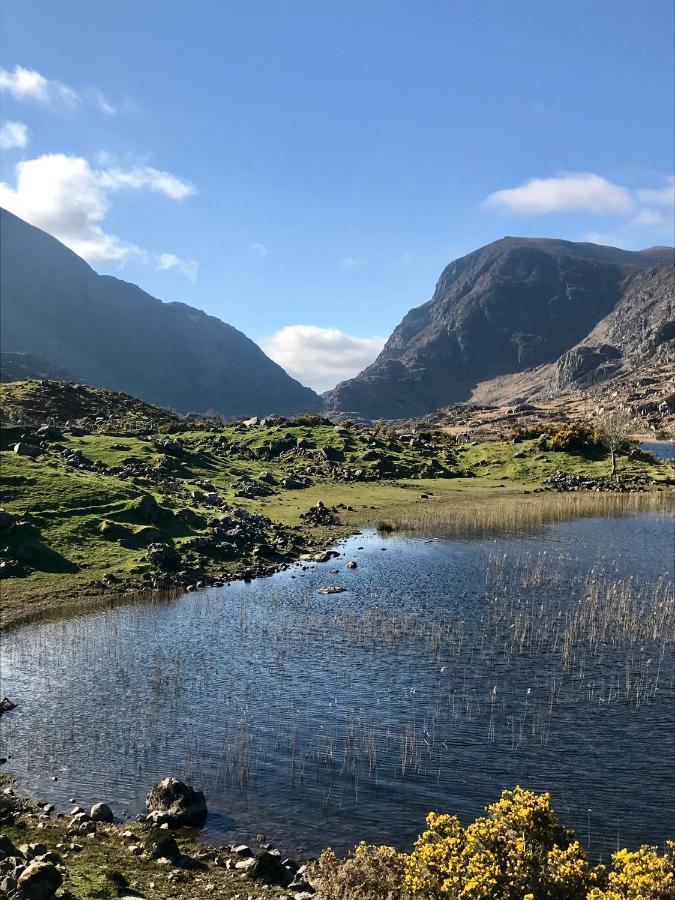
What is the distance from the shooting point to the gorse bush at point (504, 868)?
13.1m

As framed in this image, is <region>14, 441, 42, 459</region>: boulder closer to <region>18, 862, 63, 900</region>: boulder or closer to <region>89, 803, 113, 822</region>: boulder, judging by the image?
<region>89, 803, 113, 822</region>: boulder

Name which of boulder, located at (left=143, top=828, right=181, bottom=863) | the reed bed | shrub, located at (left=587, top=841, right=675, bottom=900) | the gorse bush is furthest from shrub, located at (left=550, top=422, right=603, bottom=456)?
shrub, located at (left=587, top=841, right=675, bottom=900)

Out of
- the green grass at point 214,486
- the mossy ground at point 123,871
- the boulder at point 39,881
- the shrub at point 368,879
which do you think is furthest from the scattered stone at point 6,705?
the shrub at point 368,879

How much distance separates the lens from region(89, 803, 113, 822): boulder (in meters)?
22.6

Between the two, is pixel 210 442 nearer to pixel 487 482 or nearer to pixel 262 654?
pixel 487 482

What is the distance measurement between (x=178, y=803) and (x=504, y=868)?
43.5 feet

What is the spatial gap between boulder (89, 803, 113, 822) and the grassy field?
25761mm

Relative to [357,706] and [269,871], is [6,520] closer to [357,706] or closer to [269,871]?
[357,706]

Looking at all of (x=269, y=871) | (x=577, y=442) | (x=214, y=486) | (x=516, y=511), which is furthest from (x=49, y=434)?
(x=577, y=442)

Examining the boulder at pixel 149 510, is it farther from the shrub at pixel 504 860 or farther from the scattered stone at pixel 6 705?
the shrub at pixel 504 860

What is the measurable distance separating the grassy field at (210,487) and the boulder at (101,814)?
84.5ft

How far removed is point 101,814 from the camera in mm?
22625

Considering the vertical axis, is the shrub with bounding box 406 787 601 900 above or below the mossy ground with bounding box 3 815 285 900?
above

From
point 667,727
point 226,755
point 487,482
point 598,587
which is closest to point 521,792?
point 226,755
